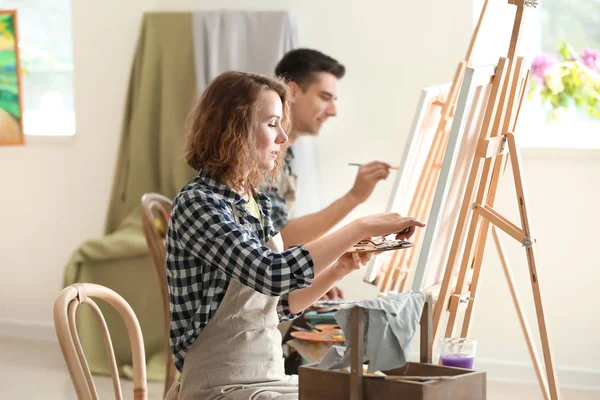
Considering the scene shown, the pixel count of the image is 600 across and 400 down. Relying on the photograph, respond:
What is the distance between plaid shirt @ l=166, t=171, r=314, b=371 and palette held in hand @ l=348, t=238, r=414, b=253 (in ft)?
0.51

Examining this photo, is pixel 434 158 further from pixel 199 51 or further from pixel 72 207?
pixel 72 207

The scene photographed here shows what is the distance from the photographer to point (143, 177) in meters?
4.04

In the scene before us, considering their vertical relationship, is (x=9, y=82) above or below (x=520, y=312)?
above

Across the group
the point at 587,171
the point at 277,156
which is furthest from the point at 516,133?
the point at 587,171

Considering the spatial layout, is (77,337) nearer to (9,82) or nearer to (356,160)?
(356,160)

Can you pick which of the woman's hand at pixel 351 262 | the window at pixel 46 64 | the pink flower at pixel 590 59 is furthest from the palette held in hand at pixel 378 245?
the window at pixel 46 64

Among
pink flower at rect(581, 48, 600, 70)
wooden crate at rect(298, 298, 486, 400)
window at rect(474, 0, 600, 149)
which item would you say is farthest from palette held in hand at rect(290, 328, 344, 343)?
pink flower at rect(581, 48, 600, 70)

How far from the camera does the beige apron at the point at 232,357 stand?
5.37 feet

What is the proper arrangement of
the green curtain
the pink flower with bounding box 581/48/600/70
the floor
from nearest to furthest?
1. the floor
2. the pink flower with bounding box 581/48/600/70
3. the green curtain

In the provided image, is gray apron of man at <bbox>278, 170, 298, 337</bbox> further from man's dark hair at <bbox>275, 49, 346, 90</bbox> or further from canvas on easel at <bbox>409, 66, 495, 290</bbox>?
canvas on easel at <bbox>409, 66, 495, 290</bbox>

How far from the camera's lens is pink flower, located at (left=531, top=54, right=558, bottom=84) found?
3629 millimetres

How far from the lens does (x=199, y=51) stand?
12.9 ft

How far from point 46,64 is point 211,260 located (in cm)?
334

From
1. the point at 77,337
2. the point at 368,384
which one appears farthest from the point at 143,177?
the point at 368,384
